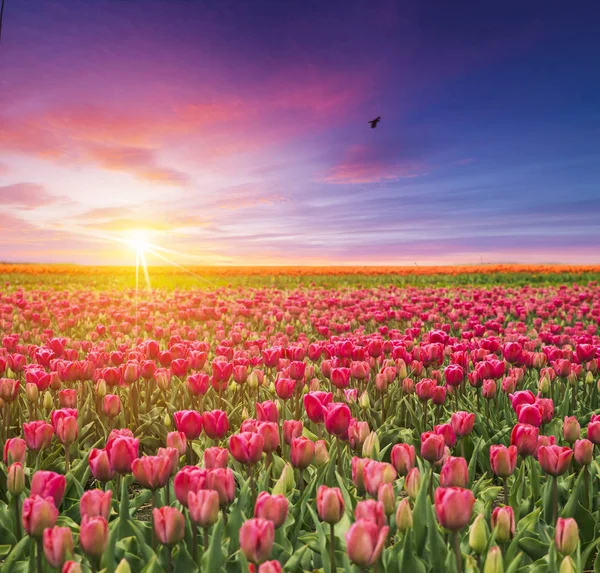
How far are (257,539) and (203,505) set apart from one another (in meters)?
0.28

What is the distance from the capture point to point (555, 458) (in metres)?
2.45

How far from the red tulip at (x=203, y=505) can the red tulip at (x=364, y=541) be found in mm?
538

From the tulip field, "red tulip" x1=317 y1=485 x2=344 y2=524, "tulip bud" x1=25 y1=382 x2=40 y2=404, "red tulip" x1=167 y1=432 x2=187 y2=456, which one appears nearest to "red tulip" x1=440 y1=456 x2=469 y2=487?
the tulip field

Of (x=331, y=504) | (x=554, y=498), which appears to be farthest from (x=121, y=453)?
(x=554, y=498)

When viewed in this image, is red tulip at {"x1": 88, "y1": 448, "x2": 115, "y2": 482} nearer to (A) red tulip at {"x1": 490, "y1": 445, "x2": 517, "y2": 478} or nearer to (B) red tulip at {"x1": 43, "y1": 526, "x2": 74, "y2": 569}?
(B) red tulip at {"x1": 43, "y1": 526, "x2": 74, "y2": 569}

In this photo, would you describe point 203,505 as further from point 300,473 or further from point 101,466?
point 300,473

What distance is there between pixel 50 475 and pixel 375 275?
88.2 feet

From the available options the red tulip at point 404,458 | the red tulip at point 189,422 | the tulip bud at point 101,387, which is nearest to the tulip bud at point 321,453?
the red tulip at point 404,458

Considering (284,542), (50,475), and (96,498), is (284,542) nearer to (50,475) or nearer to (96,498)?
(96,498)

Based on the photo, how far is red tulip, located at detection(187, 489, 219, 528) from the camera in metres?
1.93

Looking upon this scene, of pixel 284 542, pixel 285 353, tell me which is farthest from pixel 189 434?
pixel 285 353

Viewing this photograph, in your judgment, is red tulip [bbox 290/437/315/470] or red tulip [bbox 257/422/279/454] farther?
red tulip [bbox 257/422/279/454]

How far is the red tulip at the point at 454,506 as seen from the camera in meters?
1.85

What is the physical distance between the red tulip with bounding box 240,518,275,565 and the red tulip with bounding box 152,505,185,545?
31 cm
